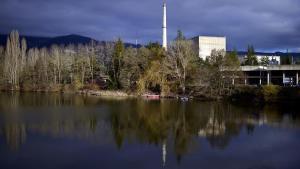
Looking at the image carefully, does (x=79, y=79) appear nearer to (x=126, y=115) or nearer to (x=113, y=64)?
(x=113, y=64)

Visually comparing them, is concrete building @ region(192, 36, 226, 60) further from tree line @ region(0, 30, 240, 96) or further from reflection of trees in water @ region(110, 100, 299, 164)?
reflection of trees in water @ region(110, 100, 299, 164)

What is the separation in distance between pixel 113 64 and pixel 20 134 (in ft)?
145

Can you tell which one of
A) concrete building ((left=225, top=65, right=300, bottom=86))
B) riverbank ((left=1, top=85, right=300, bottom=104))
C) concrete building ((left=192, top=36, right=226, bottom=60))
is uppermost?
concrete building ((left=192, top=36, right=226, bottom=60))

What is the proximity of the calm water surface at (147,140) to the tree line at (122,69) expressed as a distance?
19153mm

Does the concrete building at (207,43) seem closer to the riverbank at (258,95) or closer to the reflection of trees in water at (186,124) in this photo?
the riverbank at (258,95)

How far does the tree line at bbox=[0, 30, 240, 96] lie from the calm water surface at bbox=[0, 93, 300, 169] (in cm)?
1915

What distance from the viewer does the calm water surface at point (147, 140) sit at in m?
17.4

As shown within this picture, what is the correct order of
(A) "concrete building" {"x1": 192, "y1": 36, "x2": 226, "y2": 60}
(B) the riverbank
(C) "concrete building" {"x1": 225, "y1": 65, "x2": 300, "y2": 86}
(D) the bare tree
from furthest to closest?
1. (A) "concrete building" {"x1": 192, "y1": 36, "x2": 226, "y2": 60}
2. (D) the bare tree
3. (C) "concrete building" {"x1": 225, "y1": 65, "x2": 300, "y2": 86}
4. (B) the riverbank

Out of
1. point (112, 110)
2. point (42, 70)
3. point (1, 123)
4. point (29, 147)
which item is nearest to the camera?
point (29, 147)

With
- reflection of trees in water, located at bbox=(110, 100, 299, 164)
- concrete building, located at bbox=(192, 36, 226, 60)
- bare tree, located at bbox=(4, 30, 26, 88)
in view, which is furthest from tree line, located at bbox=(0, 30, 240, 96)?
concrete building, located at bbox=(192, 36, 226, 60)

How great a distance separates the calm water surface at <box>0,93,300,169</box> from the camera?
57.2 feet

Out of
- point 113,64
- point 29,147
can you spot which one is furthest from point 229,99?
point 29,147

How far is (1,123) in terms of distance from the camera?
1066 inches

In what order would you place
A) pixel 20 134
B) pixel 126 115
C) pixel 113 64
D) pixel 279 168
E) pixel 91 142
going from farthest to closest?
pixel 113 64 < pixel 126 115 < pixel 20 134 < pixel 91 142 < pixel 279 168
